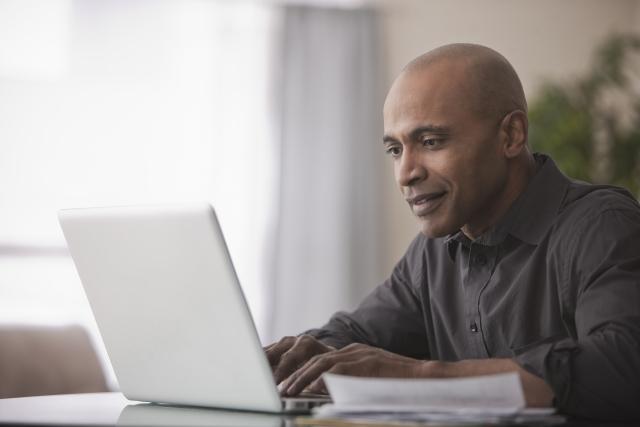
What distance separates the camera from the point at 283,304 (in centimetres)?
466

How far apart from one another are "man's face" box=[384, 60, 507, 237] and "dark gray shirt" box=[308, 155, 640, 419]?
8 cm

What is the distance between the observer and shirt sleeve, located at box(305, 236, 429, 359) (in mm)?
1758

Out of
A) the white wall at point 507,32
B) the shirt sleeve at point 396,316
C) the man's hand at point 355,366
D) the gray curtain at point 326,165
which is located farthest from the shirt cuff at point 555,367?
the white wall at point 507,32

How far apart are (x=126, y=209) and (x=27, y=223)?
336 centimetres

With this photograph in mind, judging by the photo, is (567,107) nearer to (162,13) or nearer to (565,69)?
(565,69)

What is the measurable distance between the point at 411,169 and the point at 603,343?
490 millimetres

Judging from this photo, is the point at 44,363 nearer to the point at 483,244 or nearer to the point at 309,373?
the point at 483,244

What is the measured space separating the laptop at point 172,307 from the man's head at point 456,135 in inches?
18.1

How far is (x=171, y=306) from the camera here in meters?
1.15

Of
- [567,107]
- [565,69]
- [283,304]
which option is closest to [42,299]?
[283,304]

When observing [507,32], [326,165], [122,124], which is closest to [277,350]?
[122,124]

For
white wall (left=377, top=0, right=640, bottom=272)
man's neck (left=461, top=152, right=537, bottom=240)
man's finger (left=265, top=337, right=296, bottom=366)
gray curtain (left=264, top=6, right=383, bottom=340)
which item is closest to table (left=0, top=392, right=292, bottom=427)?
man's finger (left=265, top=337, right=296, bottom=366)

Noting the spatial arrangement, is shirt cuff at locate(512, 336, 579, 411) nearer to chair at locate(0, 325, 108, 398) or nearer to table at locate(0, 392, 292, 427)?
table at locate(0, 392, 292, 427)

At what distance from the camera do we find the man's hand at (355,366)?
1135mm
